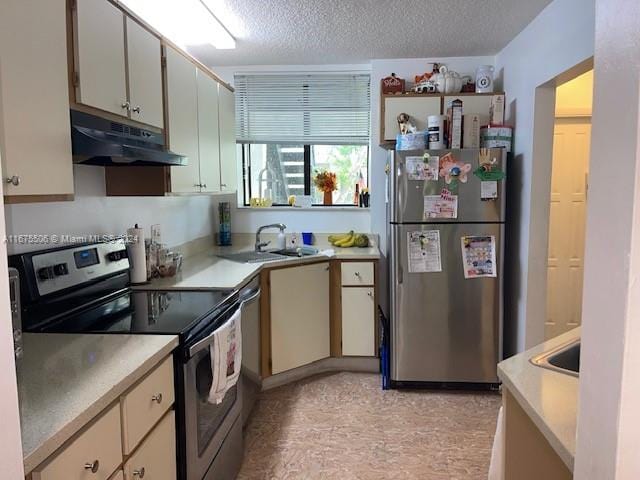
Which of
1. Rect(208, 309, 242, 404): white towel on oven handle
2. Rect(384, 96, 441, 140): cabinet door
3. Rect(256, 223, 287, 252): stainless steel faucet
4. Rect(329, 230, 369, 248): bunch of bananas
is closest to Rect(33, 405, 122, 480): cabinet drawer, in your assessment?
Rect(208, 309, 242, 404): white towel on oven handle


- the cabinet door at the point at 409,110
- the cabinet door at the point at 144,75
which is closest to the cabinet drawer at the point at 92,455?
the cabinet door at the point at 144,75

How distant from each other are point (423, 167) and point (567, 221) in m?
1.40

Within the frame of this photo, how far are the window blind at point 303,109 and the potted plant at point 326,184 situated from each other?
0.87 ft

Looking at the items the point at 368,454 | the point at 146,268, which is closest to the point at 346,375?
the point at 368,454

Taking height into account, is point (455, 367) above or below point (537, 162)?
below

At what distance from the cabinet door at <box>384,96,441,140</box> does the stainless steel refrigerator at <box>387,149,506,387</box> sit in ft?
1.65

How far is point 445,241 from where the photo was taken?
2.95 metres

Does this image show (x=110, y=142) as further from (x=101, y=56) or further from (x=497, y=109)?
(x=497, y=109)

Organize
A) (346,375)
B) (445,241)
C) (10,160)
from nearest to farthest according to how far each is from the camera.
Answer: (10,160) → (445,241) → (346,375)

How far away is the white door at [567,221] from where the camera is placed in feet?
11.5

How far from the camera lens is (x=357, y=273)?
3305 millimetres

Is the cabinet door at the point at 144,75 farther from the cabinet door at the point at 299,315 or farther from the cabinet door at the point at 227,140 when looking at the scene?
the cabinet door at the point at 299,315

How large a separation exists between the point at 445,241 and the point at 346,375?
1.21 metres

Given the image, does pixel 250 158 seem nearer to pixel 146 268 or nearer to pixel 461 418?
pixel 146 268
